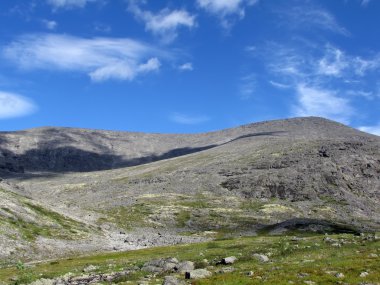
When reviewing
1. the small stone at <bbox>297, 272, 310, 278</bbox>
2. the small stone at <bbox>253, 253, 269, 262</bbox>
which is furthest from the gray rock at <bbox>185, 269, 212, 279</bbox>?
the small stone at <bbox>253, 253, 269, 262</bbox>

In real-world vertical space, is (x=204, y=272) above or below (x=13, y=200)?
below

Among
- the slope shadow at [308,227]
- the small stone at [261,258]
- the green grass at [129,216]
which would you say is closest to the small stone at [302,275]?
the small stone at [261,258]

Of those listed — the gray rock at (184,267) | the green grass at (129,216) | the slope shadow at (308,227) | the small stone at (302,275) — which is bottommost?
the slope shadow at (308,227)

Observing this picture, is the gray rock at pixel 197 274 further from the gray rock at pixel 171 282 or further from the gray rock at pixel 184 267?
the gray rock at pixel 184 267

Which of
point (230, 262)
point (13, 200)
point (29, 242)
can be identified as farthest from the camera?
point (13, 200)

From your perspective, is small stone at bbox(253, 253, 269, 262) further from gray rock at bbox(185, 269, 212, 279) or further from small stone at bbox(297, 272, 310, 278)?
small stone at bbox(297, 272, 310, 278)

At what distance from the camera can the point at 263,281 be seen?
32500mm

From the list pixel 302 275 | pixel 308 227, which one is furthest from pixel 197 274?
pixel 308 227

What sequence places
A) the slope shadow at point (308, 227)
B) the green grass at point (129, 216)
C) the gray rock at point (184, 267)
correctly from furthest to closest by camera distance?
the green grass at point (129, 216) < the slope shadow at point (308, 227) < the gray rock at point (184, 267)

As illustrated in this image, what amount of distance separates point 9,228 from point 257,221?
9453 cm

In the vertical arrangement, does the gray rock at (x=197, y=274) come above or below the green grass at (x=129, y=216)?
below

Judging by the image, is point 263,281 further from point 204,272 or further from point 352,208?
point 352,208

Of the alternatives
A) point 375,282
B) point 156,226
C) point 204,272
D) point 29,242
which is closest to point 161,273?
point 204,272

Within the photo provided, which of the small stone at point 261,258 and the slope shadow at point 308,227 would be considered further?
the slope shadow at point 308,227
